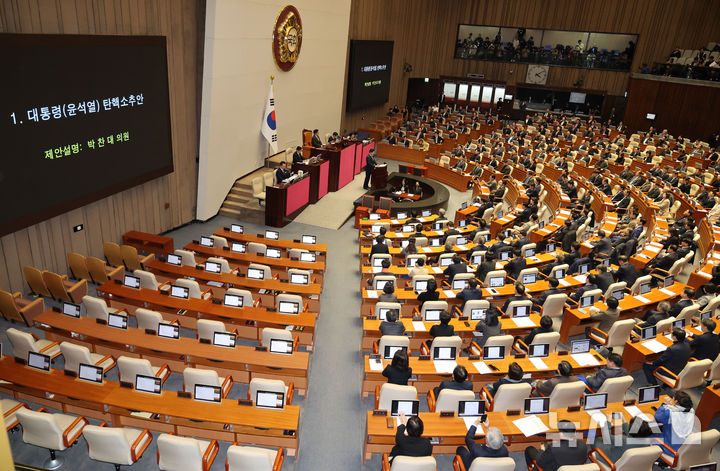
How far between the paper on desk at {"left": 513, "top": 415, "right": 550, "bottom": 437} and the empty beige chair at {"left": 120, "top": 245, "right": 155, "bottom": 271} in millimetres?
8657

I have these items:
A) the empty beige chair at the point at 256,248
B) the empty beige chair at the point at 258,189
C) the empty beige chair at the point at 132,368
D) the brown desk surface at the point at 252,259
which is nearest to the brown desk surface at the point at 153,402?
the empty beige chair at the point at 132,368

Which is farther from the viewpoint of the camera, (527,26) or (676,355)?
(527,26)

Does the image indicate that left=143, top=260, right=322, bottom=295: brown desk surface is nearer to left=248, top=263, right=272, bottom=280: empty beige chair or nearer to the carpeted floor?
left=248, top=263, right=272, bottom=280: empty beige chair

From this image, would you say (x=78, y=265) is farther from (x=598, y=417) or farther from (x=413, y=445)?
(x=598, y=417)

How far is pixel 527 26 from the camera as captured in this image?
33.2 metres

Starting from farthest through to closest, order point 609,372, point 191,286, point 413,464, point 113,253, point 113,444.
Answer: point 113,253 < point 191,286 < point 609,372 < point 113,444 < point 413,464

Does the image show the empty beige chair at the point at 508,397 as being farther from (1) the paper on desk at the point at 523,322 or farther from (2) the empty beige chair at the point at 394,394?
(1) the paper on desk at the point at 523,322

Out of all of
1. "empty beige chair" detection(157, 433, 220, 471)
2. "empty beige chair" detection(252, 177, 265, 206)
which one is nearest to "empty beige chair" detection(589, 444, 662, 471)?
"empty beige chair" detection(157, 433, 220, 471)

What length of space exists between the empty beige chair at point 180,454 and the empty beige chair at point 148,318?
297 centimetres

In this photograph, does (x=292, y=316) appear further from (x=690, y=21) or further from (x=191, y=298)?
(x=690, y=21)

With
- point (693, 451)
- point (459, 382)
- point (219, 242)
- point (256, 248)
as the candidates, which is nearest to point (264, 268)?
point (256, 248)

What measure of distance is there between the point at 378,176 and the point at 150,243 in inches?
360

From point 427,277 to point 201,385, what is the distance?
17.3 feet

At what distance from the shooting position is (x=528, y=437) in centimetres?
684
